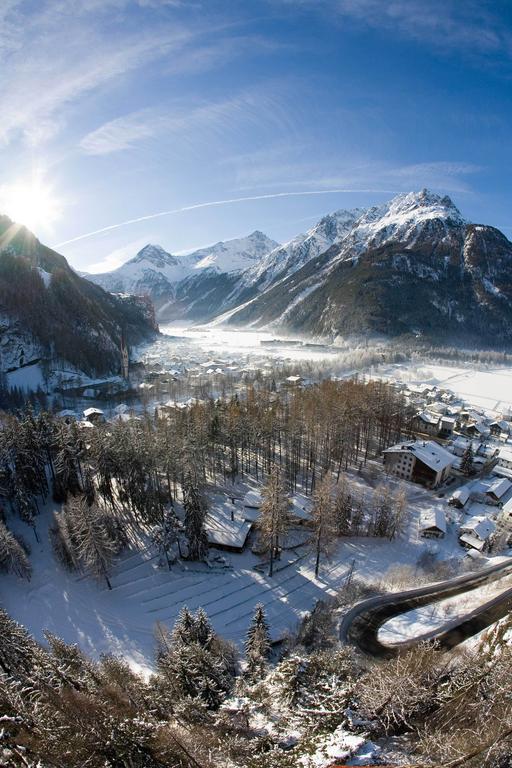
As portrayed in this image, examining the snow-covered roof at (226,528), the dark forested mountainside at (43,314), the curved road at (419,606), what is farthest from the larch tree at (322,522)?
the dark forested mountainside at (43,314)

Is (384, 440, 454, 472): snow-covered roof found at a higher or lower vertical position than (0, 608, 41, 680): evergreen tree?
lower

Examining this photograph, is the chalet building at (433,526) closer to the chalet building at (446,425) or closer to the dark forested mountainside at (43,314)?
the chalet building at (446,425)

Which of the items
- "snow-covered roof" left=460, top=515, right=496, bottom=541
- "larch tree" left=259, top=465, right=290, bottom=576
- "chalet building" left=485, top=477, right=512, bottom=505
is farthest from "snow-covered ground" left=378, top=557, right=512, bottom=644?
"chalet building" left=485, top=477, right=512, bottom=505

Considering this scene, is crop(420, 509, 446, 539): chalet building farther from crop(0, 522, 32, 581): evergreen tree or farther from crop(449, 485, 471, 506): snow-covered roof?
crop(0, 522, 32, 581): evergreen tree

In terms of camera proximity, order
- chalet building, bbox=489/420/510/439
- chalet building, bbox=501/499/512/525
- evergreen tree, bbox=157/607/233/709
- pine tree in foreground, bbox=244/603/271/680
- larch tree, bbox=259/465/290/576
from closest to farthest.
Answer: evergreen tree, bbox=157/607/233/709 → pine tree in foreground, bbox=244/603/271/680 → larch tree, bbox=259/465/290/576 → chalet building, bbox=501/499/512/525 → chalet building, bbox=489/420/510/439

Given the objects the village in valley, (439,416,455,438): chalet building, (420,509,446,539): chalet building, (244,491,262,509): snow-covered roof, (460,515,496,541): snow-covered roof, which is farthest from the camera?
(439,416,455,438): chalet building

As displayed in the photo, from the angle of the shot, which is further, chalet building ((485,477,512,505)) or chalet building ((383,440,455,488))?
chalet building ((383,440,455,488))

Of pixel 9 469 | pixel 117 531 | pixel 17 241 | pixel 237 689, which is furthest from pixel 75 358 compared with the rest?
pixel 237 689
